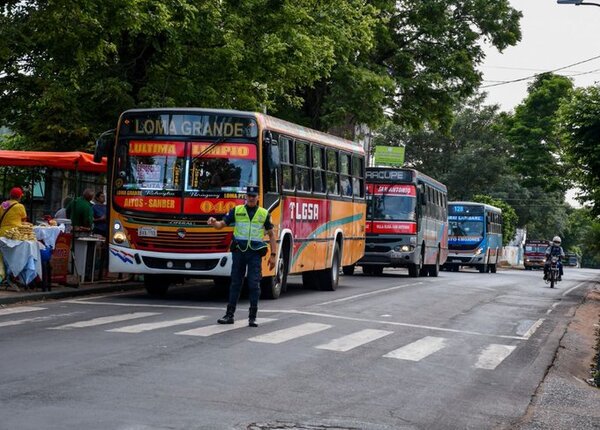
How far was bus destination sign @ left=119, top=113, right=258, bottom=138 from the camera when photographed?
19688 mm

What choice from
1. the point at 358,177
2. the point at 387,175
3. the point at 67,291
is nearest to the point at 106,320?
the point at 67,291

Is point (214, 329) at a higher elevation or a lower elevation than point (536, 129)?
lower

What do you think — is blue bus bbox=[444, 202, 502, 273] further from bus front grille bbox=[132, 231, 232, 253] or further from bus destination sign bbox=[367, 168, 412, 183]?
bus front grille bbox=[132, 231, 232, 253]

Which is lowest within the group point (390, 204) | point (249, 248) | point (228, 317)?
point (228, 317)

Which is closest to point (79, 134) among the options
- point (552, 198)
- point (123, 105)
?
point (123, 105)

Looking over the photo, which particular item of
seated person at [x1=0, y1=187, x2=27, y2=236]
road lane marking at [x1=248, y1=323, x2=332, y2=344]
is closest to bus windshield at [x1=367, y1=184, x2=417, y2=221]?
seated person at [x1=0, y1=187, x2=27, y2=236]

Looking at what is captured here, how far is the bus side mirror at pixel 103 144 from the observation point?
19938mm

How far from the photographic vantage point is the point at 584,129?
30.2 m

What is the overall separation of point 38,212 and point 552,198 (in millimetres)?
67936

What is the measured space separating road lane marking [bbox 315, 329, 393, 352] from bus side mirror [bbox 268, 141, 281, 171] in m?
4.53

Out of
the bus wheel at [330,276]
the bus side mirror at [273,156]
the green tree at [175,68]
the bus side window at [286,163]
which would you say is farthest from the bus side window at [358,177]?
the bus side mirror at [273,156]

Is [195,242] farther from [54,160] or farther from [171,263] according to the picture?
[54,160]

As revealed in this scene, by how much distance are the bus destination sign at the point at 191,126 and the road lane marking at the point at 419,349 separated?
5725 millimetres

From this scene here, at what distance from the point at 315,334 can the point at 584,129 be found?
17360mm
